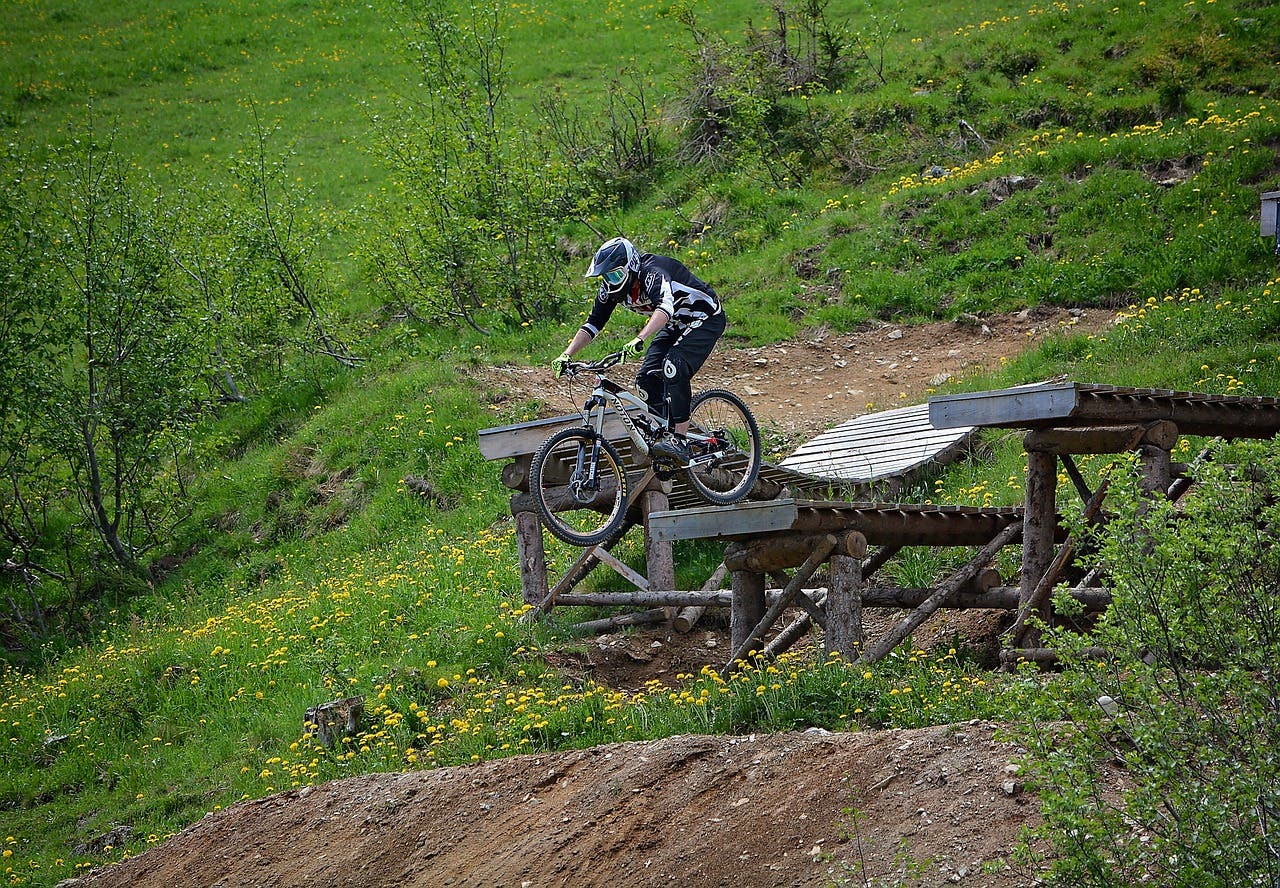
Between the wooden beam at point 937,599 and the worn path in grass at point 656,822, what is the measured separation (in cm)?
207

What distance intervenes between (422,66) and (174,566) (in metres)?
9.98

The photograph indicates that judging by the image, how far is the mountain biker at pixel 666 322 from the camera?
1004 cm

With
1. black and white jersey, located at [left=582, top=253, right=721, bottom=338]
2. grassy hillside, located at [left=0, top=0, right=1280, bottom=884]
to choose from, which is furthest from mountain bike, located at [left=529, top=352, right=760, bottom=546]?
grassy hillside, located at [left=0, top=0, right=1280, bottom=884]

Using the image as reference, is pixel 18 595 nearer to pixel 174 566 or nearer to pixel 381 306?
pixel 174 566

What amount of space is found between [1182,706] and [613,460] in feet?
16.6

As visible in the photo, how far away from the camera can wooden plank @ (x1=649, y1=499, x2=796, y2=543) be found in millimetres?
9656

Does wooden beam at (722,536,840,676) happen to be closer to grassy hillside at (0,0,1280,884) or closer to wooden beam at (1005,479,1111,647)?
grassy hillside at (0,0,1280,884)

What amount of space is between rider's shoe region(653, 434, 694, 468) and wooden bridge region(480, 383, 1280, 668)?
440 mm

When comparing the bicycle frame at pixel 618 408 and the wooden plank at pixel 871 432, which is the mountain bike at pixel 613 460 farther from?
the wooden plank at pixel 871 432

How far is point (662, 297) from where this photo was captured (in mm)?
10094

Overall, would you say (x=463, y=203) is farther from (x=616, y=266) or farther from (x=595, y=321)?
(x=616, y=266)

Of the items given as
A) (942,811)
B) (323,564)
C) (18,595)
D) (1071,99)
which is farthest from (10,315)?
(1071,99)

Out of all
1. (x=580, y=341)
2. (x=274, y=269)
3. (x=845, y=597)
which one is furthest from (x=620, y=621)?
(x=274, y=269)

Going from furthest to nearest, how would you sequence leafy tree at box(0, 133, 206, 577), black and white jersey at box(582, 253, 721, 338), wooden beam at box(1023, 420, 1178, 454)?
leafy tree at box(0, 133, 206, 577) → black and white jersey at box(582, 253, 721, 338) → wooden beam at box(1023, 420, 1178, 454)
